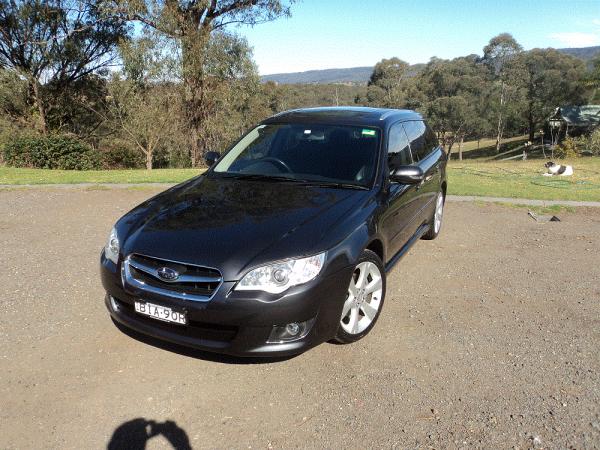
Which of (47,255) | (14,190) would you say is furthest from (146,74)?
(47,255)

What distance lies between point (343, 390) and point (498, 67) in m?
82.2

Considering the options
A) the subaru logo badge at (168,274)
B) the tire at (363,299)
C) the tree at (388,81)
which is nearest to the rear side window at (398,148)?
the tire at (363,299)

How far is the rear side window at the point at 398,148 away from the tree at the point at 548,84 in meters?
60.7

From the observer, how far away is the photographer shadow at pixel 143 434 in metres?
2.56

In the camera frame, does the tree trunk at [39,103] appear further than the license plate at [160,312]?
Yes

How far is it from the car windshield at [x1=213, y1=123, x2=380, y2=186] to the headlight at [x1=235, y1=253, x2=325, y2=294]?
1246 millimetres

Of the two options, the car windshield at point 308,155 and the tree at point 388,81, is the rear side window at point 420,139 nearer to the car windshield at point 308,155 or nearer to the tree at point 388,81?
the car windshield at point 308,155

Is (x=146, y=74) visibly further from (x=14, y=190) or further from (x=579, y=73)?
(x=579, y=73)

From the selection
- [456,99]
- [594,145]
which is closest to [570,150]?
[594,145]

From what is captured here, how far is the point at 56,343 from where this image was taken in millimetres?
3574

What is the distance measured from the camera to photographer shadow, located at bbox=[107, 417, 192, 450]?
8.41ft

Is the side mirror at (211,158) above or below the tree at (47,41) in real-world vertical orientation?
below

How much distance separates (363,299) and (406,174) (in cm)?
119

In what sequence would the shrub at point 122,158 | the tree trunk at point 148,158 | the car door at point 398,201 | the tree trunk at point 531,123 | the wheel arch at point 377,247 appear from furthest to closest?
the tree trunk at point 531,123
the shrub at point 122,158
the tree trunk at point 148,158
the car door at point 398,201
the wheel arch at point 377,247
